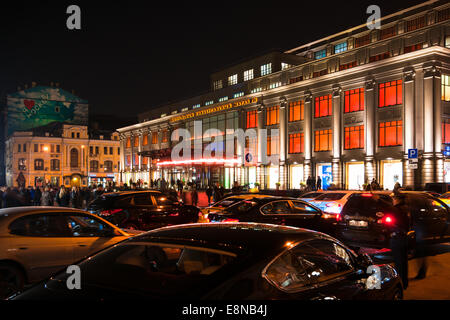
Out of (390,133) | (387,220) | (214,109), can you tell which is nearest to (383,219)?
(387,220)

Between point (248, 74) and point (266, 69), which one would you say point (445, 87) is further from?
point (248, 74)

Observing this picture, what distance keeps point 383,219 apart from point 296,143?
3566cm

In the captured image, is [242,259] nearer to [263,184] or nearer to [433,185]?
[433,185]

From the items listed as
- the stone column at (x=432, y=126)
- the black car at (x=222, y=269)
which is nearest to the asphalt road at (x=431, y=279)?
the black car at (x=222, y=269)

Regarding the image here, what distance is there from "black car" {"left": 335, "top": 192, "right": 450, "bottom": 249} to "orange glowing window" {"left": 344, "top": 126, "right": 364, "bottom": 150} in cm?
2763

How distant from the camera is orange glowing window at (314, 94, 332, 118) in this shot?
4328cm

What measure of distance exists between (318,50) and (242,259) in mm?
52173

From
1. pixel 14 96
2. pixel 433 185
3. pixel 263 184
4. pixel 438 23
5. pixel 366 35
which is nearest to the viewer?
pixel 433 185

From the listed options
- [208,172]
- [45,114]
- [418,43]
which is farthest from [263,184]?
[45,114]

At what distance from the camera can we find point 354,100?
4069 centimetres

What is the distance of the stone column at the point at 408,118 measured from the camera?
3462cm

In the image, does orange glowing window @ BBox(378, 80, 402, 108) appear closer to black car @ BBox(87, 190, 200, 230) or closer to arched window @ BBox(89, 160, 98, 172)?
black car @ BBox(87, 190, 200, 230)

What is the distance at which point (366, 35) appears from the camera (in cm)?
4494

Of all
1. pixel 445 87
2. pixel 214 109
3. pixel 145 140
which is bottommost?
pixel 145 140
